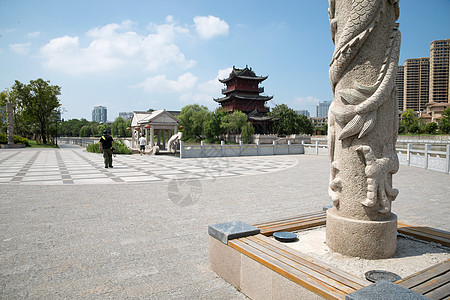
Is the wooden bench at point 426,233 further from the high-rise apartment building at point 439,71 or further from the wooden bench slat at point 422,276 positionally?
the high-rise apartment building at point 439,71

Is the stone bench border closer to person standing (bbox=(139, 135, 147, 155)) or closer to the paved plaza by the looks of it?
the paved plaza

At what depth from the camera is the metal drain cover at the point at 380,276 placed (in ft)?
8.44

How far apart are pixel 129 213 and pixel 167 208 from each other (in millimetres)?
757

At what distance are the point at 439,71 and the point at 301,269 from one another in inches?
4142

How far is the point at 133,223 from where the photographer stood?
4910mm

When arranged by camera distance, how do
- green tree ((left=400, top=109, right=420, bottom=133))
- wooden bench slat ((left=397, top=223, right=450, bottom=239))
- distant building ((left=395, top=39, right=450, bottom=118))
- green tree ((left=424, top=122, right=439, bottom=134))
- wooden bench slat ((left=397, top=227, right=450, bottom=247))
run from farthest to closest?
distant building ((left=395, top=39, right=450, bottom=118)) < green tree ((left=400, top=109, right=420, bottom=133)) < green tree ((left=424, top=122, right=439, bottom=134)) < wooden bench slat ((left=397, top=223, right=450, bottom=239)) < wooden bench slat ((left=397, top=227, right=450, bottom=247))

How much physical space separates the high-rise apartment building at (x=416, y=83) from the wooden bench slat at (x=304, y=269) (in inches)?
4205

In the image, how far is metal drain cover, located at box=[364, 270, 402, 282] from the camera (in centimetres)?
257

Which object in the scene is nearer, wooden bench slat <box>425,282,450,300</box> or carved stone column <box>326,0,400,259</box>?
wooden bench slat <box>425,282,450,300</box>

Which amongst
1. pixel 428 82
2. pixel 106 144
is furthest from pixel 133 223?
pixel 428 82

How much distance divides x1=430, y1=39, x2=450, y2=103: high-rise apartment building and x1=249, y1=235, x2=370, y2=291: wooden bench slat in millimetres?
102963

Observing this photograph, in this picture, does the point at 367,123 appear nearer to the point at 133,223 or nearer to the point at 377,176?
the point at 377,176

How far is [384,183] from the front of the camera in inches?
121

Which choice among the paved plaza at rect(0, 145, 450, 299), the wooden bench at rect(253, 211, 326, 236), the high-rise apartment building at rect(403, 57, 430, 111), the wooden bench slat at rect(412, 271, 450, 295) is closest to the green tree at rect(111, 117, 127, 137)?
the paved plaza at rect(0, 145, 450, 299)
